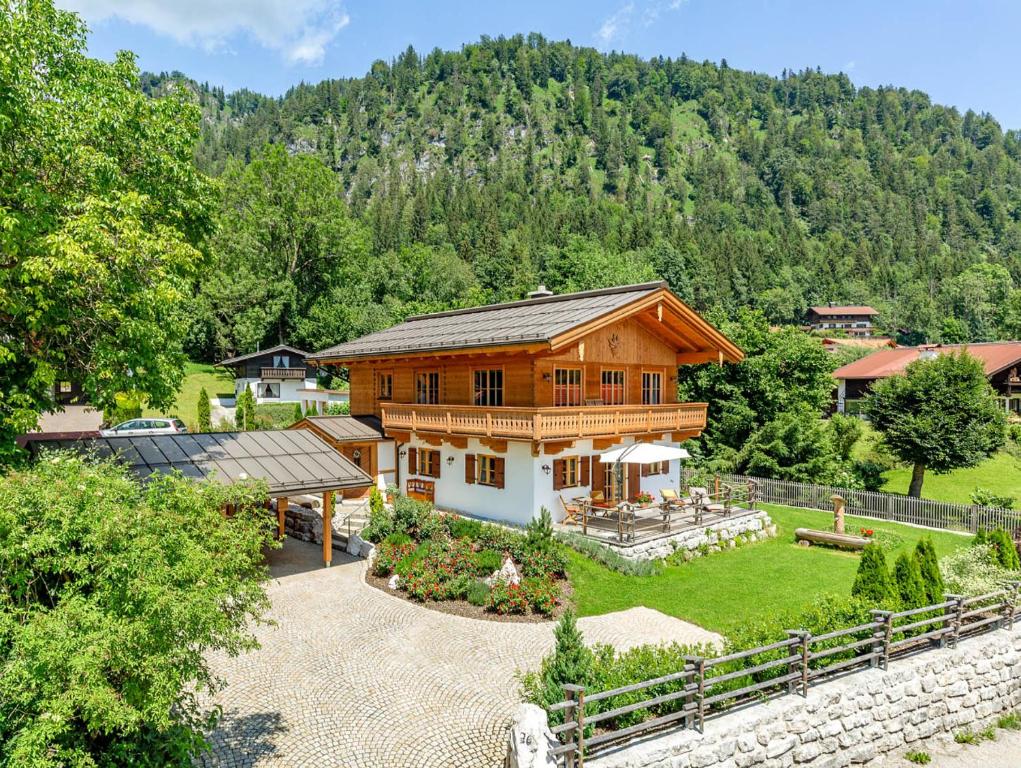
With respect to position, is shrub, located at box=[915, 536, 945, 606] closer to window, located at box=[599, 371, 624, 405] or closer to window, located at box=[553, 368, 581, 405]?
window, located at box=[553, 368, 581, 405]

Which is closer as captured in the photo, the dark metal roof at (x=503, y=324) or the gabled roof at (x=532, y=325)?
the gabled roof at (x=532, y=325)

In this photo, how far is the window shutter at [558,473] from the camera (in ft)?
67.1

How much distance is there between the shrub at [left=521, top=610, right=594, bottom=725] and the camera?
349 inches

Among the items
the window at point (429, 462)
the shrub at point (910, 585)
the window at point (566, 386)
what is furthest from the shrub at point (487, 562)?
the shrub at point (910, 585)

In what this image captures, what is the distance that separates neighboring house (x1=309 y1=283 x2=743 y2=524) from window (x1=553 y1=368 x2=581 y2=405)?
0.05 metres

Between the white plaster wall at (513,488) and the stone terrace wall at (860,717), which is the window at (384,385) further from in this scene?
the stone terrace wall at (860,717)

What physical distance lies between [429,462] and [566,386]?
6504mm

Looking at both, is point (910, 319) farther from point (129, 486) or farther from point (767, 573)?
point (129, 486)

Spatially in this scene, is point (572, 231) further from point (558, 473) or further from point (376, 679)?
point (376, 679)

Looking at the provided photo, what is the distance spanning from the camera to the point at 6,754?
6.07 meters

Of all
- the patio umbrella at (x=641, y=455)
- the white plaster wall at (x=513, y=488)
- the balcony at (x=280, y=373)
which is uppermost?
the balcony at (x=280, y=373)

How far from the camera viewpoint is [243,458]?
17469 mm

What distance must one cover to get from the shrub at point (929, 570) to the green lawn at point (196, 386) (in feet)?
138

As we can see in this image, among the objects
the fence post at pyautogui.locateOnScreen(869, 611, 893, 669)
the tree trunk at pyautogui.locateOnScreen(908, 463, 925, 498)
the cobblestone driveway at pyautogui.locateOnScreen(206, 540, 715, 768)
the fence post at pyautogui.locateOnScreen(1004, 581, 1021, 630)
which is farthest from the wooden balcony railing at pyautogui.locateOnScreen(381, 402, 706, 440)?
the tree trunk at pyautogui.locateOnScreen(908, 463, 925, 498)
